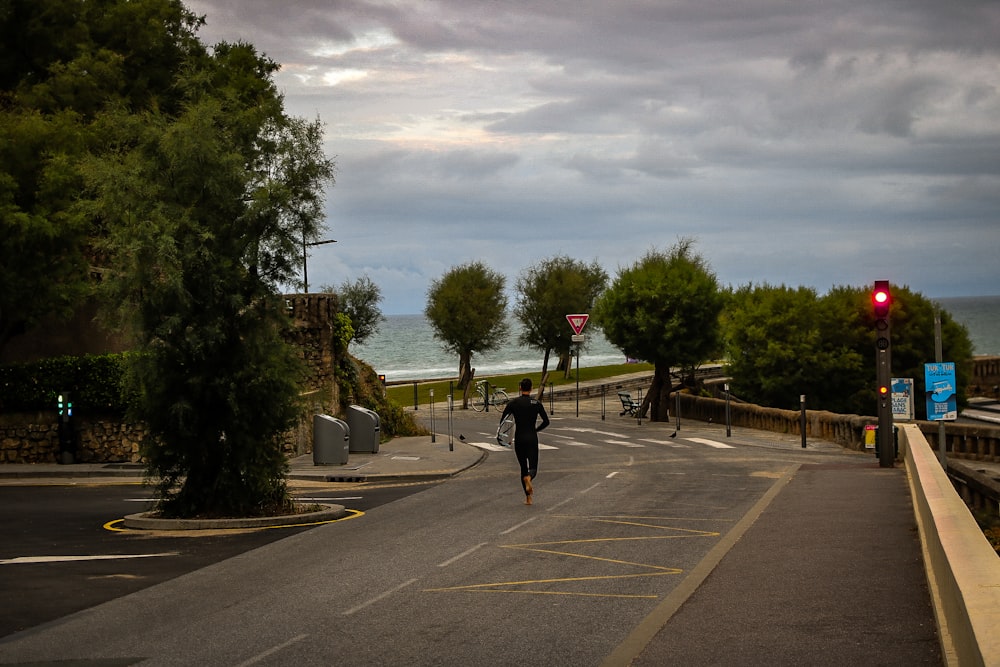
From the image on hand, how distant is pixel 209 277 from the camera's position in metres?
18.9

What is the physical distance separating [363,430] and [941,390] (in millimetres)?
15543

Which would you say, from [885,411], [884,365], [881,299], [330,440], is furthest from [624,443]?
[881,299]

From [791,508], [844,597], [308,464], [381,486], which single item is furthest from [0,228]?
[844,597]

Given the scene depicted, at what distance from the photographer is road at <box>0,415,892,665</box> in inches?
361

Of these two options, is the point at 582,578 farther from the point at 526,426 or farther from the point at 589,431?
the point at 589,431

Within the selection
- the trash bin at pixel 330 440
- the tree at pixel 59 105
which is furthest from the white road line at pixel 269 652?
the trash bin at pixel 330 440

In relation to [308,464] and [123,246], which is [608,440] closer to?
[308,464]

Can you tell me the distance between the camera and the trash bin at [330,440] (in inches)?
1165

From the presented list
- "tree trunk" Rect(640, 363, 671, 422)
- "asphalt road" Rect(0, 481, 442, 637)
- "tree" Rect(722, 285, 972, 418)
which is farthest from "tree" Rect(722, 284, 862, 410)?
"asphalt road" Rect(0, 481, 442, 637)

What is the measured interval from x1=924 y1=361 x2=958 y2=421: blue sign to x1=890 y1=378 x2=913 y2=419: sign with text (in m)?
2.17

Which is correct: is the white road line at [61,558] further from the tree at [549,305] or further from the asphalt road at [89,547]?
the tree at [549,305]

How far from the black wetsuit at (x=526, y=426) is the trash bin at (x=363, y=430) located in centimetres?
1463

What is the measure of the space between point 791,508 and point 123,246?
10.8 metres

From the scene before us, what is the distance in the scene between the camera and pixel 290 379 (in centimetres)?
1967
